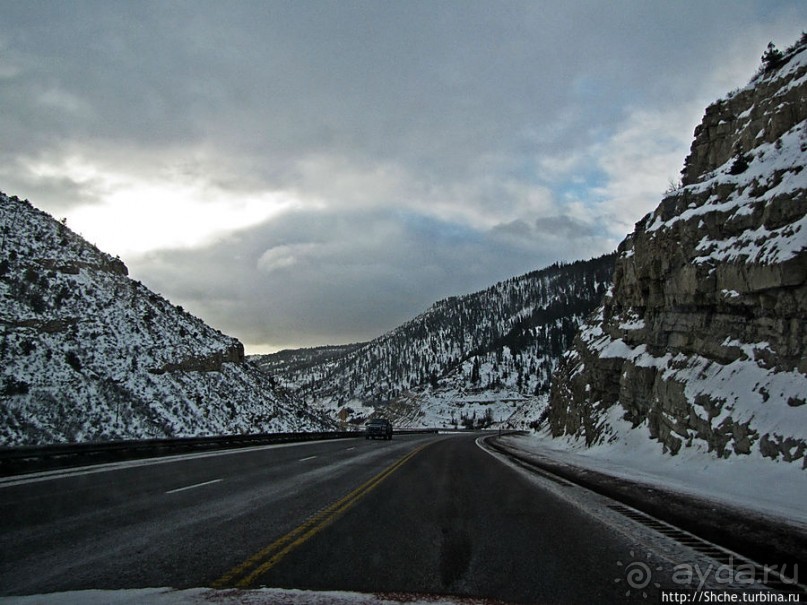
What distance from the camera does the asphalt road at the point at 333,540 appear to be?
541 cm

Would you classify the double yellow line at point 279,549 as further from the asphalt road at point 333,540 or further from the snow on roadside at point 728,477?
the snow on roadside at point 728,477

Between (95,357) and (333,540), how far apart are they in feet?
149

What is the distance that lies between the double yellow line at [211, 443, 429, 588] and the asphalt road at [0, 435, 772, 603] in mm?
21

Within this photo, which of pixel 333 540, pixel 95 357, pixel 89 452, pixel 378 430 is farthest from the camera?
pixel 378 430

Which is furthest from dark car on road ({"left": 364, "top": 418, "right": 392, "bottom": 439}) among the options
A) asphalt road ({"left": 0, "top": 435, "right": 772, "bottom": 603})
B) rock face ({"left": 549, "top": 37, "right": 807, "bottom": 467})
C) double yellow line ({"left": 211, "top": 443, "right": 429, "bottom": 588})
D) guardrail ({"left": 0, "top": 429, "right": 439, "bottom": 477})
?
double yellow line ({"left": 211, "top": 443, "right": 429, "bottom": 588})

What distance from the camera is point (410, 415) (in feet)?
616

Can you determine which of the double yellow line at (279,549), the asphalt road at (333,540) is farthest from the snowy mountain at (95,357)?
the double yellow line at (279,549)

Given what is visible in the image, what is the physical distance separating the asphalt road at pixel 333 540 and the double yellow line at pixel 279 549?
21 millimetres

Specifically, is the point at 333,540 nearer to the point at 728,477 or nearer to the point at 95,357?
the point at 728,477

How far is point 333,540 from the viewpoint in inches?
282

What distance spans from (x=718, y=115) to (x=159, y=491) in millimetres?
28166

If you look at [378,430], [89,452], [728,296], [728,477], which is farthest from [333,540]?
[378,430]

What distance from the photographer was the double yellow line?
5419mm

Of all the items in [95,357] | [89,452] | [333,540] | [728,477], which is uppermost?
[95,357]
